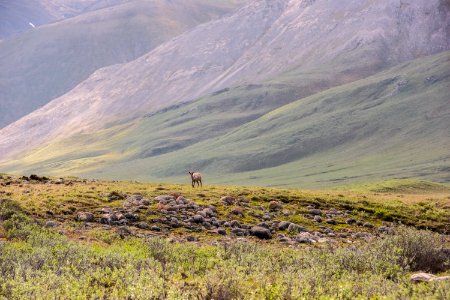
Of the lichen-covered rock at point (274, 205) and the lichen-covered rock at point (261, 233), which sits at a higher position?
the lichen-covered rock at point (274, 205)

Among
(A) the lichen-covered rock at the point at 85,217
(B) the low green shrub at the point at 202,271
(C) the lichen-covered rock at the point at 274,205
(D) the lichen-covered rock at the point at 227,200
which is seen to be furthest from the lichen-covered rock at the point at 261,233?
(A) the lichen-covered rock at the point at 85,217

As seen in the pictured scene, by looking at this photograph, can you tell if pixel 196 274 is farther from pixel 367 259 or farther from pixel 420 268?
pixel 420 268

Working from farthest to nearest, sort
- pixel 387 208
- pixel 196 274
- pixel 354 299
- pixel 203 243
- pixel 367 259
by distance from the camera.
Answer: pixel 387 208
pixel 203 243
pixel 367 259
pixel 196 274
pixel 354 299

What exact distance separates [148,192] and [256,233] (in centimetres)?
1131

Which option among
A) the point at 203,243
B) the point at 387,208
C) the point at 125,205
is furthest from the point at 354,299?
the point at 387,208

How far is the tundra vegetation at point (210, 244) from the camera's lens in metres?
13.9

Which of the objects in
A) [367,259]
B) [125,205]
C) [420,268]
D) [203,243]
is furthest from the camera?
[125,205]

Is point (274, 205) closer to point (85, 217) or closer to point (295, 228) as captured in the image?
point (295, 228)

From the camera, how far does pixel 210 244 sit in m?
27.2

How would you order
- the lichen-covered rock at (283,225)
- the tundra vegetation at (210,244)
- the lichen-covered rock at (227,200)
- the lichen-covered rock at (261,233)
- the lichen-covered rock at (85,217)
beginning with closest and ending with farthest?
1. the tundra vegetation at (210,244)
2. the lichen-covered rock at (85,217)
3. the lichen-covered rock at (261,233)
4. the lichen-covered rock at (283,225)
5. the lichen-covered rock at (227,200)

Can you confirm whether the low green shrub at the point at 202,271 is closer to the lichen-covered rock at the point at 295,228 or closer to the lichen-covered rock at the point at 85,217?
the lichen-covered rock at the point at 85,217

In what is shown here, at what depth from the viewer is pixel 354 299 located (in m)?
12.6

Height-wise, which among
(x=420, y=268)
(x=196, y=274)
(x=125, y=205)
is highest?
(x=125, y=205)

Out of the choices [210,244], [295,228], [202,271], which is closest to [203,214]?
[295,228]
